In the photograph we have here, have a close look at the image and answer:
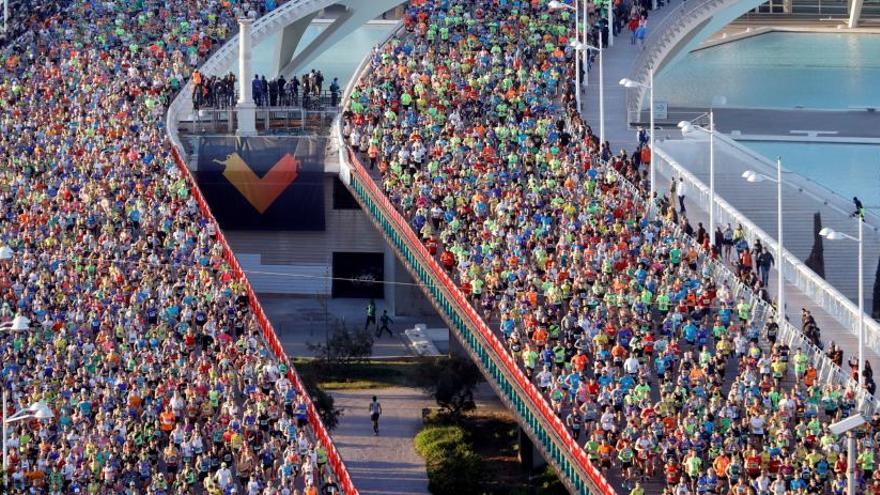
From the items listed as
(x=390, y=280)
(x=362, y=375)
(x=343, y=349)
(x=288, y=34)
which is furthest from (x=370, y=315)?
(x=288, y=34)

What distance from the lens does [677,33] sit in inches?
3787

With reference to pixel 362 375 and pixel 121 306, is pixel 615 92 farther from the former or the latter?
pixel 121 306

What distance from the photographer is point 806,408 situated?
56438 millimetres

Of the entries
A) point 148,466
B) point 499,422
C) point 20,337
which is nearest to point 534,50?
point 499,422

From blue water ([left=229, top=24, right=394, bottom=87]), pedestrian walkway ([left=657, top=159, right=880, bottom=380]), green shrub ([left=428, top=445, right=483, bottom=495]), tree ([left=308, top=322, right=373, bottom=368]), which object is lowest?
green shrub ([left=428, top=445, right=483, bottom=495])

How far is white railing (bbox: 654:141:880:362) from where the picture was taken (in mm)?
63344

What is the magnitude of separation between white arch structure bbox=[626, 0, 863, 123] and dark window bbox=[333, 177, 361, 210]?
891 cm

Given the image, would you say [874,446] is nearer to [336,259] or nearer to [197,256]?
[197,256]

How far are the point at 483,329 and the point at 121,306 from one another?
8.42 metres

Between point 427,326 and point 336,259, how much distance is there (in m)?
5.94

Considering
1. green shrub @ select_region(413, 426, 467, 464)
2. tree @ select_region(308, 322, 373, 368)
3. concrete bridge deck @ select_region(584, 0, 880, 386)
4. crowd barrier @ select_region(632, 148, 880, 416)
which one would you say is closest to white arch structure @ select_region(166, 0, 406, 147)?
tree @ select_region(308, 322, 373, 368)

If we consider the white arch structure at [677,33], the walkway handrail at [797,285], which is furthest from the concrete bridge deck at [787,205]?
the white arch structure at [677,33]

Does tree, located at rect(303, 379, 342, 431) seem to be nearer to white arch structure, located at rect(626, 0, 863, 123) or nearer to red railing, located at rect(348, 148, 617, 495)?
red railing, located at rect(348, 148, 617, 495)

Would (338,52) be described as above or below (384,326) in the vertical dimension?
above
